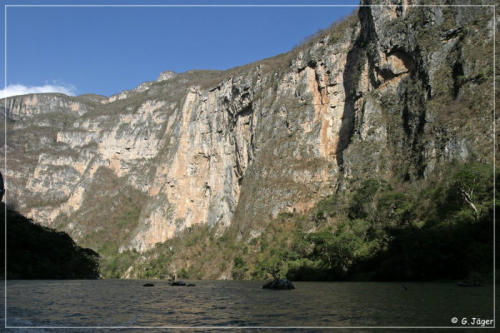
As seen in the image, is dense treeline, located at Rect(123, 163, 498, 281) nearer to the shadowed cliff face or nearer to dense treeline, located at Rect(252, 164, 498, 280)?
dense treeline, located at Rect(252, 164, 498, 280)

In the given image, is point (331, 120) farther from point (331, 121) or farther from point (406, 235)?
point (406, 235)

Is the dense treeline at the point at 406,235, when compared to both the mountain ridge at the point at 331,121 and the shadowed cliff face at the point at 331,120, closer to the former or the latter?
the mountain ridge at the point at 331,121

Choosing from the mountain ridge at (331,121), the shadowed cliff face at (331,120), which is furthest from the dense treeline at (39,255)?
the shadowed cliff face at (331,120)

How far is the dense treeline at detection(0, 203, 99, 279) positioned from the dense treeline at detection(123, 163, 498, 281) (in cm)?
3581

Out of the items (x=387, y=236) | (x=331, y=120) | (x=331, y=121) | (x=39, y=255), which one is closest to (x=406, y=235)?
(x=387, y=236)

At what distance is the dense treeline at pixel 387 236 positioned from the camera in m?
→ 58.7

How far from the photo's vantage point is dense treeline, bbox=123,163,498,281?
5869 cm

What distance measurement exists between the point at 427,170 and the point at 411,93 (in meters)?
22.0

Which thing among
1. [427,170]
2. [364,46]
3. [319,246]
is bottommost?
[319,246]

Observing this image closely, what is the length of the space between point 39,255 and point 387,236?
71.9m

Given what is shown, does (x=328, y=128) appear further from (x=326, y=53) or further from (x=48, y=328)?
(x=48, y=328)

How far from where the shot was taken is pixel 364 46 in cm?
11588

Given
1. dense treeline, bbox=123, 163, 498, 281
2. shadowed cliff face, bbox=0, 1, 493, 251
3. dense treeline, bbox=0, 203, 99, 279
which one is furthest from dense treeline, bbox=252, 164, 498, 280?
dense treeline, bbox=0, 203, 99, 279

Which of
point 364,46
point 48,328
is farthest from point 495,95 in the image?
point 48,328
